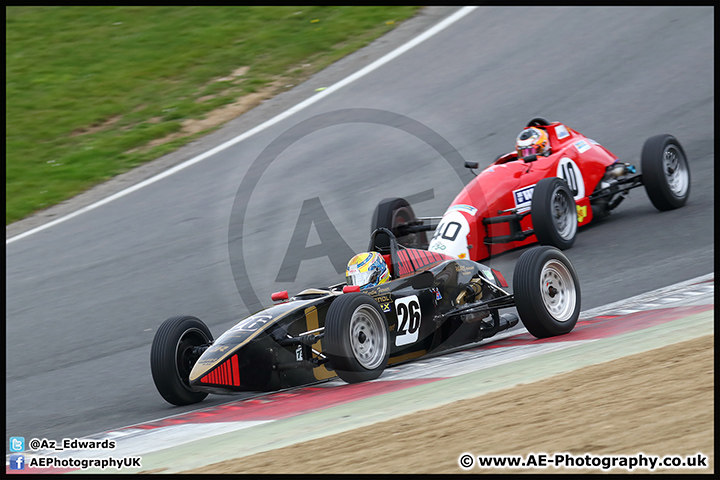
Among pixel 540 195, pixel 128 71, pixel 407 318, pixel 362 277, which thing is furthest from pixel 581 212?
pixel 128 71

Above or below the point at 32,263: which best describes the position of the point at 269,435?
below

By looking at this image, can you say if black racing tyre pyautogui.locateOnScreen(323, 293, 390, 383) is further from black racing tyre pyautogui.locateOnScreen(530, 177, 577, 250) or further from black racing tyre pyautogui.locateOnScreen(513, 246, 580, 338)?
black racing tyre pyautogui.locateOnScreen(530, 177, 577, 250)

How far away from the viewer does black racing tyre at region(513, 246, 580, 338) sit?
295 inches

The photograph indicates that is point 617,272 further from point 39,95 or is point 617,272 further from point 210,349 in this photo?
point 39,95

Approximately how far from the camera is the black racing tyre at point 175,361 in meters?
7.13

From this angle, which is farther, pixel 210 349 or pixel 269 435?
pixel 210 349

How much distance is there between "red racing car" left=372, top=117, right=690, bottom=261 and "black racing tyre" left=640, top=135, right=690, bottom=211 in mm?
12

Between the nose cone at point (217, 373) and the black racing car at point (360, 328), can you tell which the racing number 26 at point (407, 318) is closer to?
the black racing car at point (360, 328)

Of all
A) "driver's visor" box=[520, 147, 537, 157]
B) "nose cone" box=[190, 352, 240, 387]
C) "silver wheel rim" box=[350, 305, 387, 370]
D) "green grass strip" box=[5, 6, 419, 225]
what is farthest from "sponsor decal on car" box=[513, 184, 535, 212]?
"green grass strip" box=[5, 6, 419, 225]

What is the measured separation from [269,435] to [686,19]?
15.7m

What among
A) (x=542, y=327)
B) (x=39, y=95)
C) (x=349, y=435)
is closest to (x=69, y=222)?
(x=39, y=95)

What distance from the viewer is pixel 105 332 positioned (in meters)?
10.0

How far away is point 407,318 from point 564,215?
3.70 metres

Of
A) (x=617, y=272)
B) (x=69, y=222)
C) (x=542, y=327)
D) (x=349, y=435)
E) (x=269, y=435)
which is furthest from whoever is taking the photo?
(x=69, y=222)
